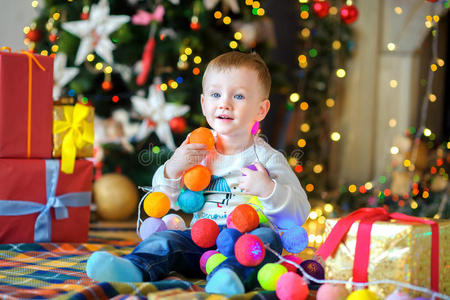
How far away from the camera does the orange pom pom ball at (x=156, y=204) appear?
1.40 m

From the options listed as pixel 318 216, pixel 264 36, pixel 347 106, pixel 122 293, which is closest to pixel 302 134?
pixel 347 106

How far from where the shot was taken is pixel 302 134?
3.60 metres

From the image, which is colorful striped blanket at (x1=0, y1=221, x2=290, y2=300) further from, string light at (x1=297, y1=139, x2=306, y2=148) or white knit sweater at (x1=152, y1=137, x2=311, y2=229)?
string light at (x1=297, y1=139, x2=306, y2=148)

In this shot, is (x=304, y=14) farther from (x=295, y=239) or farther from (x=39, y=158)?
(x=295, y=239)

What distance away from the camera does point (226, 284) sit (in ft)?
3.63

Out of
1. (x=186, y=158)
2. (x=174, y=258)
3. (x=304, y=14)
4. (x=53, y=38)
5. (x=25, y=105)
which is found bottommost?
(x=174, y=258)

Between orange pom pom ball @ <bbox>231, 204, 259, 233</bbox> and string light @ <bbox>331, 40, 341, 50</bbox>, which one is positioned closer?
orange pom pom ball @ <bbox>231, 204, 259, 233</bbox>

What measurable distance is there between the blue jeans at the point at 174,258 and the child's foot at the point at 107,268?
0.06m

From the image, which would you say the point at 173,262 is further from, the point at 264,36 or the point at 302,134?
the point at 302,134

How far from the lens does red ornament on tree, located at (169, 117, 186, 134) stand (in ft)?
9.07

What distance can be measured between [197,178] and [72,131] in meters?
0.69

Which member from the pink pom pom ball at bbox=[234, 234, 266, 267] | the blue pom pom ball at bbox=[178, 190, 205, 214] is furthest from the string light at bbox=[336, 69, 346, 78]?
the pink pom pom ball at bbox=[234, 234, 266, 267]

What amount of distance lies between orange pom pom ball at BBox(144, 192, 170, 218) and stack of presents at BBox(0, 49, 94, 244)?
1.78ft

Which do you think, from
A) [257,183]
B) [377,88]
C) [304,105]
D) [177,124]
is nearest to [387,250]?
[257,183]
